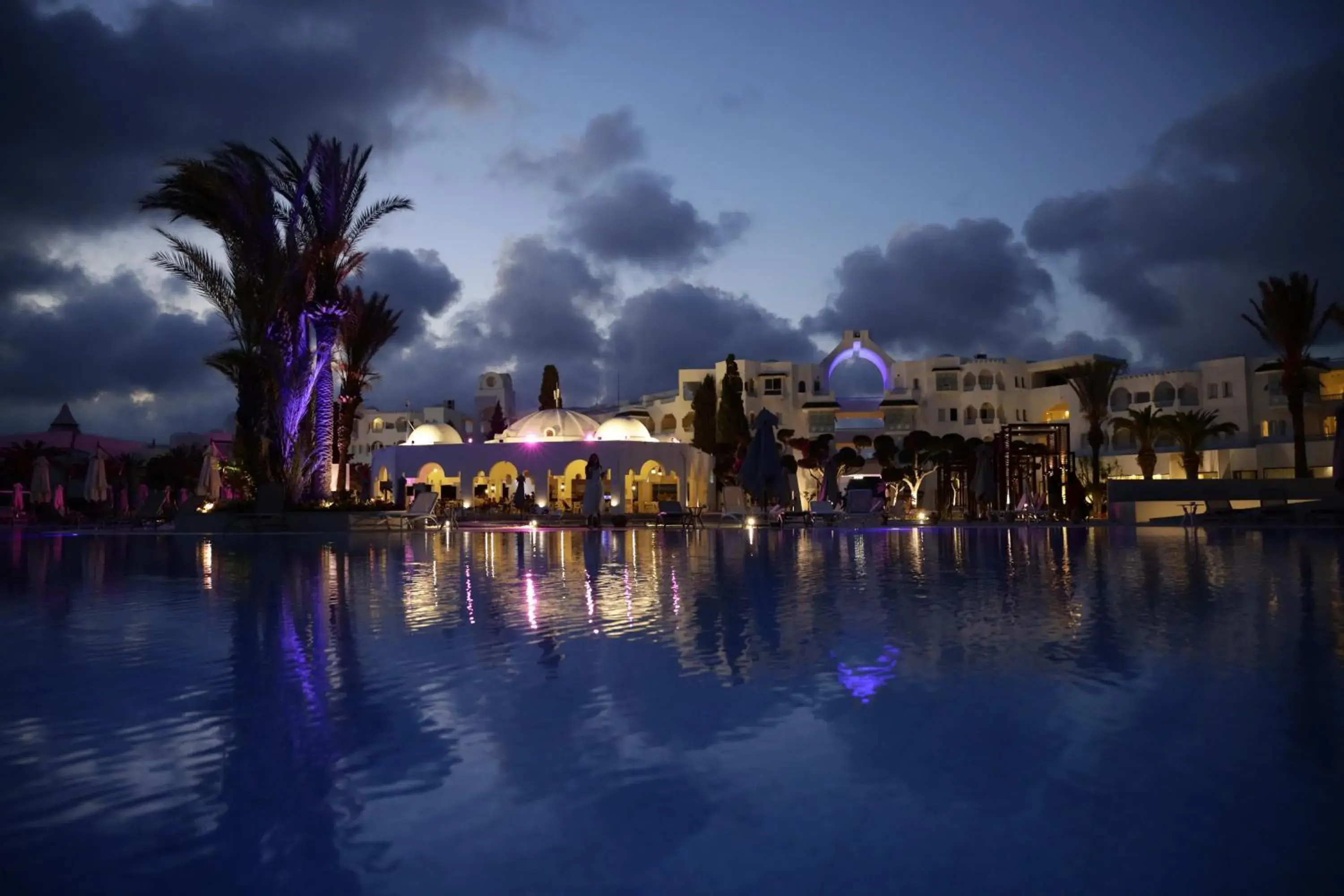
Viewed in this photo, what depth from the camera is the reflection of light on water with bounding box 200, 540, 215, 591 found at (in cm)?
955

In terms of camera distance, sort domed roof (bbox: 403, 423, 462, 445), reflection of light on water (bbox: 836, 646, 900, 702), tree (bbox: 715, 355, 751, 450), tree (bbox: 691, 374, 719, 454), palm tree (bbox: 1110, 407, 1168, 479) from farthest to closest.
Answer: tree (bbox: 691, 374, 719, 454) < tree (bbox: 715, 355, 751, 450) < domed roof (bbox: 403, 423, 462, 445) < palm tree (bbox: 1110, 407, 1168, 479) < reflection of light on water (bbox: 836, 646, 900, 702)

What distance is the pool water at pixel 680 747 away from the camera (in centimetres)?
227

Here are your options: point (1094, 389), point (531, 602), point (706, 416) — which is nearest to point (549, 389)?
point (706, 416)

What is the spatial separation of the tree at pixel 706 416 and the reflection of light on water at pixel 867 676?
53.1 meters

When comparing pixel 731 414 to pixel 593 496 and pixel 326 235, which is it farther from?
pixel 326 235

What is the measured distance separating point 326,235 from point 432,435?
2749 cm

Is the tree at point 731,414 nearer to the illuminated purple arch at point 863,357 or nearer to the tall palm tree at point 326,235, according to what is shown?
the illuminated purple arch at point 863,357

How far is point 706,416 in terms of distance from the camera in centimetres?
5897

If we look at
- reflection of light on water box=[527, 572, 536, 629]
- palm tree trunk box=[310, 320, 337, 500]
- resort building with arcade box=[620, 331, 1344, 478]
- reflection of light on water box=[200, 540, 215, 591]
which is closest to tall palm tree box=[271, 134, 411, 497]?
palm tree trunk box=[310, 320, 337, 500]

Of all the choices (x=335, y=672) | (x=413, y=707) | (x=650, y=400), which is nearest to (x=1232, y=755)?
(x=413, y=707)

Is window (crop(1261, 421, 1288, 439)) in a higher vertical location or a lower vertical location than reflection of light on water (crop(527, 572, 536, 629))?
higher

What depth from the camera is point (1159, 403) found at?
5928cm

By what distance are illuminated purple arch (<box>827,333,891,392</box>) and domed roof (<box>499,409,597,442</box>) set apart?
24.8 m

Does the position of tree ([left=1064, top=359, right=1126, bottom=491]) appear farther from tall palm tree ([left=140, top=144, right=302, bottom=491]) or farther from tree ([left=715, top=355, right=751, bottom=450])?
tall palm tree ([left=140, top=144, right=302, bottom=491])
